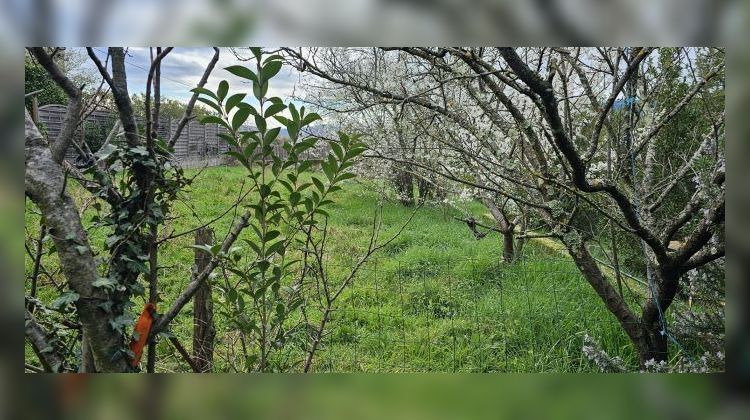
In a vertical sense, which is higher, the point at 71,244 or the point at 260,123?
the point at 260,123

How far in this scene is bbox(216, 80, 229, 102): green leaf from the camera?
2.63ft

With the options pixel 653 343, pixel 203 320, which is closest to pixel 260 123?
pixel 203 320

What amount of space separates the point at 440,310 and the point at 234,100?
1.99m

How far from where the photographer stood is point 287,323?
2121 mm

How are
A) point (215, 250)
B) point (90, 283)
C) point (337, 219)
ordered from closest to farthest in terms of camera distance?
1. point (90, 283)
2. point (215, 250)
3. point (337, 219)

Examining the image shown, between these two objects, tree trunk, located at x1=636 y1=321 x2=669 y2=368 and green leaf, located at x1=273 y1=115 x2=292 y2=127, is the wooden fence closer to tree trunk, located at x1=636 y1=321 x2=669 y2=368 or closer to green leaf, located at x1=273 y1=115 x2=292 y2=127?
green leaf, located at x1=273 y1=115 x2=292 y2=127

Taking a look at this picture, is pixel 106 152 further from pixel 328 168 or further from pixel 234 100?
pixel 328 168

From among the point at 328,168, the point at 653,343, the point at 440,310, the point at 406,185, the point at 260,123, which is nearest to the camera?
the point at 260,123

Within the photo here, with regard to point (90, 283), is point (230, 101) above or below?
above

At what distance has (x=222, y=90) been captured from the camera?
0.81 meters
